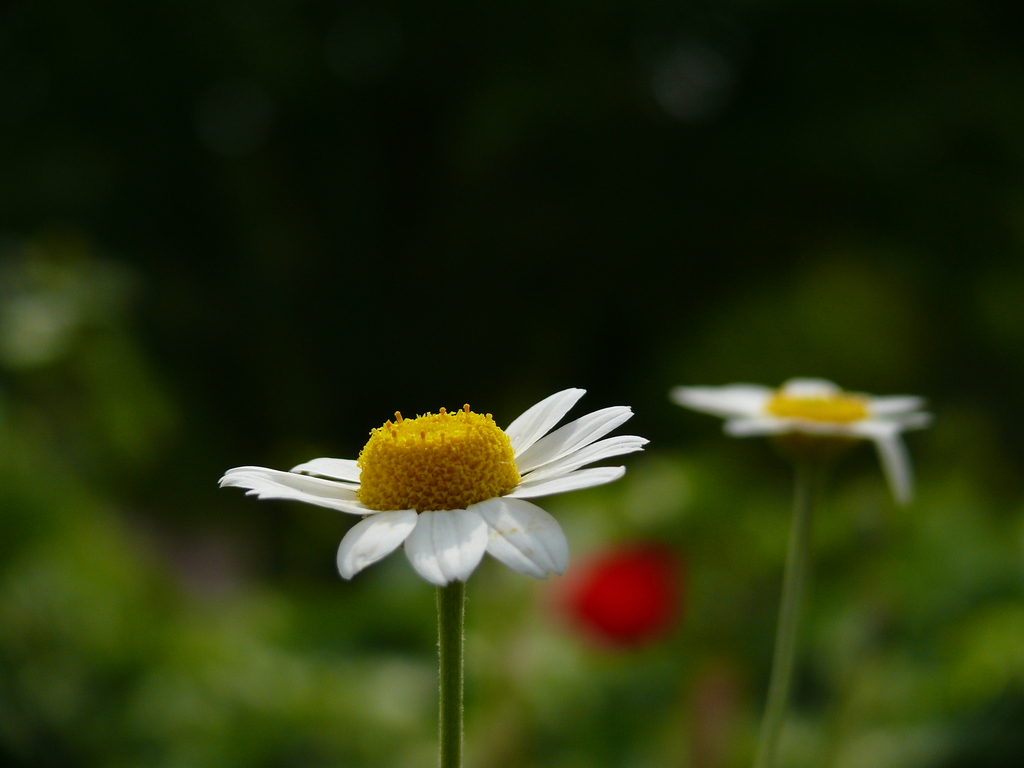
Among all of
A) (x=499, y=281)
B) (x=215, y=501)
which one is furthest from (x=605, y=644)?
(x=499, y=281)

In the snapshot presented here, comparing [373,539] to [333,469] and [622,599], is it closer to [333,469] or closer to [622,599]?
[333,469]

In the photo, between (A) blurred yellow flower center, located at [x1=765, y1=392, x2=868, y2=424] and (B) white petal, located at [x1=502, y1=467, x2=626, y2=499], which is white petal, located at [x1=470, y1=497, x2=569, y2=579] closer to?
(B) white petal, located at [x1=502, y1=467, x2=626, y2=499]

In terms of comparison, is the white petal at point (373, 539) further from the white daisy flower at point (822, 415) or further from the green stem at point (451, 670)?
the white daisy flower at point (822, 415)

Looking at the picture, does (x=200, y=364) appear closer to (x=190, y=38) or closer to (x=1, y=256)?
(x=190, y=38)

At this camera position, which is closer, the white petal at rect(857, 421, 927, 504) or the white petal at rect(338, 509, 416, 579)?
the white petal at rect(338, 509, 416, 579)

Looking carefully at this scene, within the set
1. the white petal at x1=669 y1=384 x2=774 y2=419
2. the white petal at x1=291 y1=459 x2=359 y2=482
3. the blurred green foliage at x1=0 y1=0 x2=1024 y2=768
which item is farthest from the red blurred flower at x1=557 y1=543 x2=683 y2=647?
the white petal at x1=291 y1=459 x2=359 y2=482
